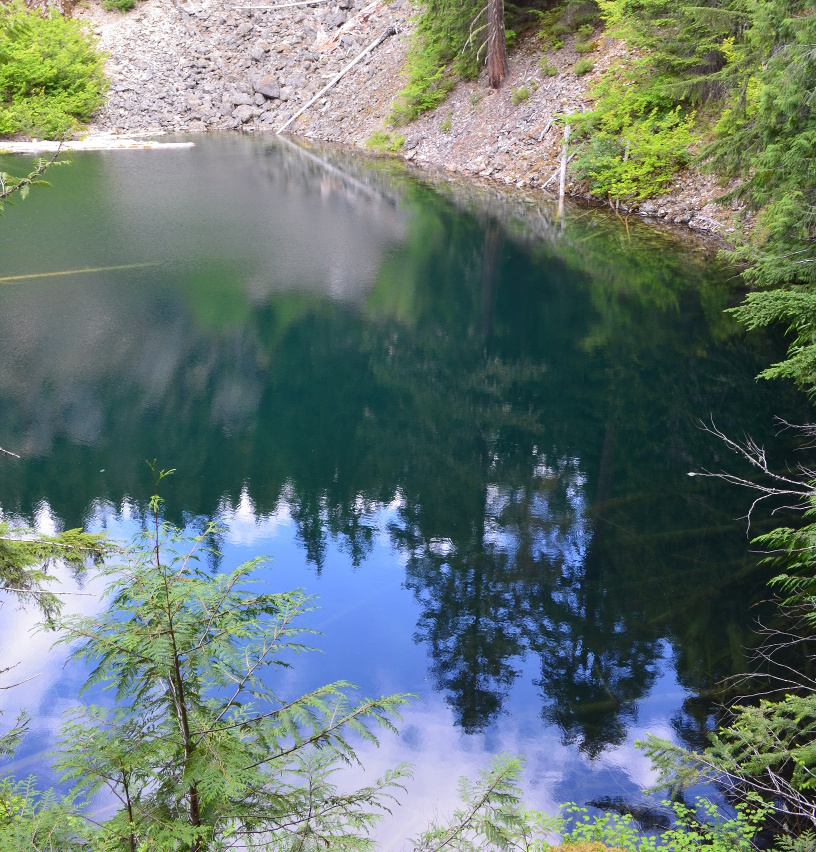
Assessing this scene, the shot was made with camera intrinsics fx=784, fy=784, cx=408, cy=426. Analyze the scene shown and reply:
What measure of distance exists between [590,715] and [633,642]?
940mm

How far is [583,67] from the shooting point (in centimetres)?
2320

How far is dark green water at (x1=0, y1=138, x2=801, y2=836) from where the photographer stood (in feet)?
20.7

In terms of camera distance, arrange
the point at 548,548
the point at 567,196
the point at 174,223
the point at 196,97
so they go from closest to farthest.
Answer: the point at 548,548, the point at 174,223, the point at 567,196, the point at 196,97

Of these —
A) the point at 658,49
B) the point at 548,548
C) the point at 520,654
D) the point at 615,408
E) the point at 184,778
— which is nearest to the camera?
the point at 184,778

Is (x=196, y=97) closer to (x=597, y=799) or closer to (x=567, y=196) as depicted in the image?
(x=567, y=196)

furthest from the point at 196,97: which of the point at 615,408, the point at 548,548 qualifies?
the point at 548,548

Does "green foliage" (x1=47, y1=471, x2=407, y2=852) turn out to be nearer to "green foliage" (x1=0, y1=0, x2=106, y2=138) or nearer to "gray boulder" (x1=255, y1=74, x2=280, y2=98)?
"green foliage" (x1=0, y1=0, x2=106, y2=138)

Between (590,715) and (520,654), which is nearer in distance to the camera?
(590,715)

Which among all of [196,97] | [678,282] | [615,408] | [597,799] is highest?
[196,97]

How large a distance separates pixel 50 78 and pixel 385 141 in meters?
17.0

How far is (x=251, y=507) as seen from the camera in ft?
28.9

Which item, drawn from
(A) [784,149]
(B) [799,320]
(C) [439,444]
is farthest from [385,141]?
(B) [799,320]

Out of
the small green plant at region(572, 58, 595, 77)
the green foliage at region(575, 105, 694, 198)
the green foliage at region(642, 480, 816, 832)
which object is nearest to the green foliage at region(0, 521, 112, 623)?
the green foliage at region(642, 480, 816, 832)

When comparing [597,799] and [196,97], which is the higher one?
[196,97]
